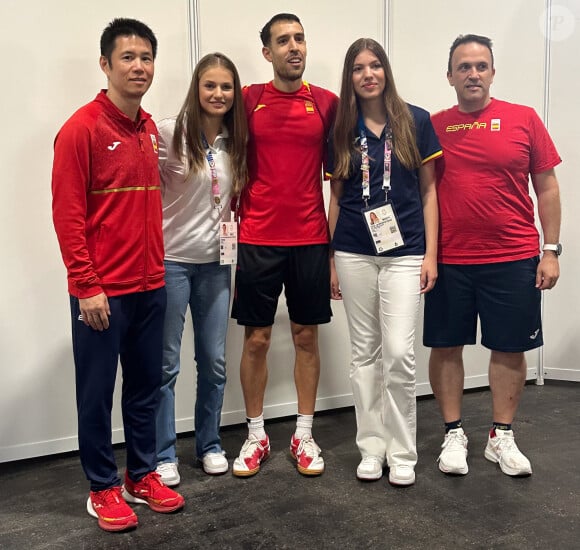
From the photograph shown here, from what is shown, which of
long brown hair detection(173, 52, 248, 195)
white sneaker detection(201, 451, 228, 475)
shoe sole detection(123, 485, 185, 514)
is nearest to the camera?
shoe sole detection(123, 485, 185, 514)

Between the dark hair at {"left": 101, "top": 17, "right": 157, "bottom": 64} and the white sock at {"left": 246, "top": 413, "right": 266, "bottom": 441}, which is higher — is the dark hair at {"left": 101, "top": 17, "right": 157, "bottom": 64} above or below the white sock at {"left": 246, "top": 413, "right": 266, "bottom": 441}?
above

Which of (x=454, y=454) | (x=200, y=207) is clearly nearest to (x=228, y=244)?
(x=200, y=207)

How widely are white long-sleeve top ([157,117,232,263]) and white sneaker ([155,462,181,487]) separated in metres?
0.82

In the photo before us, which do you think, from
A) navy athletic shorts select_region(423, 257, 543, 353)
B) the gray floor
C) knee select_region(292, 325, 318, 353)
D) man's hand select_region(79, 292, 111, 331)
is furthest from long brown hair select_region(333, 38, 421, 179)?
the gray floor

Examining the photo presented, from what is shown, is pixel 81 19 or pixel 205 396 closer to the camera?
pixel 205 396

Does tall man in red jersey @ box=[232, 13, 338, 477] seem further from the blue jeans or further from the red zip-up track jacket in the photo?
the red zip-up track jacket

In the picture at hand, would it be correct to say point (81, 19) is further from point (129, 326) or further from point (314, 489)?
point (314, 489)

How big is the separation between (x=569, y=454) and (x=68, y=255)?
223 cm

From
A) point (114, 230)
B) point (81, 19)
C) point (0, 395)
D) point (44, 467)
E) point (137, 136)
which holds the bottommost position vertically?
point (44, 467)

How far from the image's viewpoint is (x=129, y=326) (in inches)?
85.1

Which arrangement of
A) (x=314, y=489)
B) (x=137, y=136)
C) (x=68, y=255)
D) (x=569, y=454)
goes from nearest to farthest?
(x=68, y=255), (x=137, y=136), (x=314, y=489), (x=569, y=454)

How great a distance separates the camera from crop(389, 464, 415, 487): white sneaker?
2381 mm

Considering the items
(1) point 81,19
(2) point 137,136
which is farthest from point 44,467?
(1) point 81,19

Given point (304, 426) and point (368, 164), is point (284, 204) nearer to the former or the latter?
point (368, 164)
